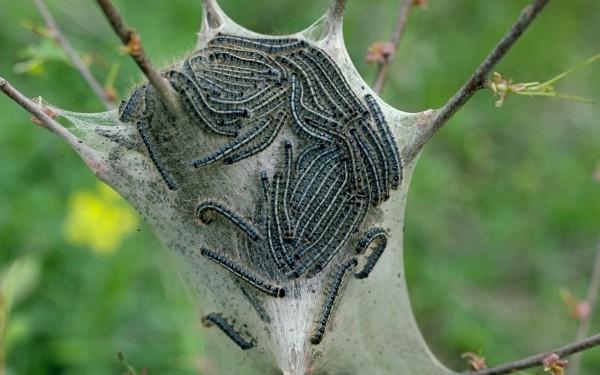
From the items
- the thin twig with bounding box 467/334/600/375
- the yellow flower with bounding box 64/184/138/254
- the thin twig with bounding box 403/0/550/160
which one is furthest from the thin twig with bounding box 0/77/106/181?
the yellow flower with bounding box 64/184/138/254

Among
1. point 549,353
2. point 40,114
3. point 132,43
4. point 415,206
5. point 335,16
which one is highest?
point 415,206

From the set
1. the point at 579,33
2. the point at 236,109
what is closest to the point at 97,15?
the point at 236,109

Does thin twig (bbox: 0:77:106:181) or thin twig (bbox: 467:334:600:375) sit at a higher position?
thin twig (bbox: 0:77:106:181)

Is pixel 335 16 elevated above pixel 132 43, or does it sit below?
above

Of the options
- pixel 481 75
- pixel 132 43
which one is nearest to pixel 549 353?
pixel 481 75

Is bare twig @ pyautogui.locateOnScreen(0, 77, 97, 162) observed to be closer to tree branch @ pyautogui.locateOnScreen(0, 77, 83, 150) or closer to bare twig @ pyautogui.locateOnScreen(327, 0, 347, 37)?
tree branch @ pyautogui.locateOnScreen(0, 77, 83, 150)

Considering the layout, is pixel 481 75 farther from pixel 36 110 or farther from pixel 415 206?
pixel 415 206
